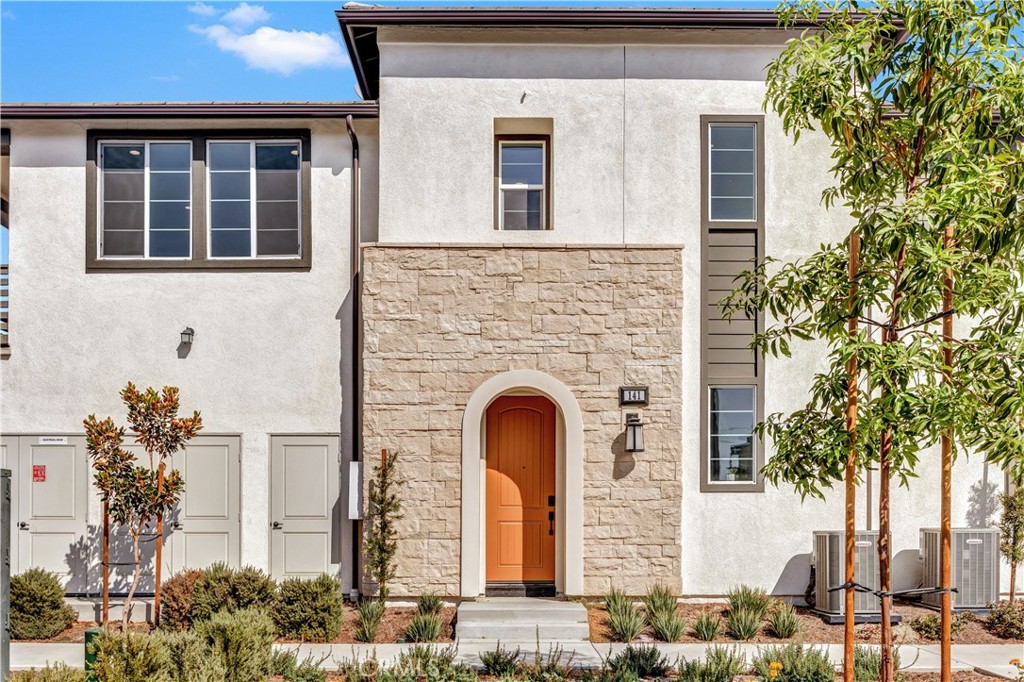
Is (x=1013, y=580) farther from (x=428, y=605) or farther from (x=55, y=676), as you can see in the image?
(x=55, y=676)

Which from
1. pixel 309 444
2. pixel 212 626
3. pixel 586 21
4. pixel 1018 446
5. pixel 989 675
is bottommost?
pixel 989 675

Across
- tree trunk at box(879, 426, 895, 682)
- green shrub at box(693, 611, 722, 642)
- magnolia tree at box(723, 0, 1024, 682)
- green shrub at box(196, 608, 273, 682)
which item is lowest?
green shrub at box(693, 611, 722, 642)

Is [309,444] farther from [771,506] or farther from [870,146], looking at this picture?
[870,146]

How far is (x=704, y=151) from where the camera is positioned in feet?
37.5

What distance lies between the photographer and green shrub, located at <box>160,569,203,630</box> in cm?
1000

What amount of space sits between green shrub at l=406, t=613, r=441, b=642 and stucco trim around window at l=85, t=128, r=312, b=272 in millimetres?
5015

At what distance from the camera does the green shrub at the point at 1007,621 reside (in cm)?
1009

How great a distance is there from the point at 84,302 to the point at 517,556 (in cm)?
698

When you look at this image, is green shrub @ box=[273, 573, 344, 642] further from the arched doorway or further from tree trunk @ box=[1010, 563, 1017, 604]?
tree trunk @ box=[1010, 563, 1017, 604]

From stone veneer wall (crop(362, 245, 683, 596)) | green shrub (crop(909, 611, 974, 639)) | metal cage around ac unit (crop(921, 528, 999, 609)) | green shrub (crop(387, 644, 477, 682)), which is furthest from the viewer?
stone veneer wall (crop(362, 245, 683, 596))

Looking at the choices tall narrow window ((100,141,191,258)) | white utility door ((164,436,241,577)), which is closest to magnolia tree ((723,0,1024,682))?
white utility door ((164,436,241,577))

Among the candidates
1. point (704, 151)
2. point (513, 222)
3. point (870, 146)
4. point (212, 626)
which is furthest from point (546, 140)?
point (212, 626)

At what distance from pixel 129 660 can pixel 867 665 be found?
6.38 m

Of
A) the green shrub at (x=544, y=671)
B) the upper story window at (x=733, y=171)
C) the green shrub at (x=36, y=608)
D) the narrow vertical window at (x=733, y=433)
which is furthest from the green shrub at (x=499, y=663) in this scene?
the upper story window at (x=733, y=171)
